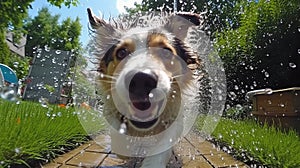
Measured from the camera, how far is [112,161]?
7.99 ft

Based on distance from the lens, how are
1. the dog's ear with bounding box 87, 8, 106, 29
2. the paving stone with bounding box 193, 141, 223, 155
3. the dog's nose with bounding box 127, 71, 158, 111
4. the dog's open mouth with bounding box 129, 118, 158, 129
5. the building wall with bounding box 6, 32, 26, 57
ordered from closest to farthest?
1. the dog's nose with bounding box 127, 71, 158, 111
2. the dog's open mouth with bounding box 129, 118, 158, 129
3. the dog's ear with bounding box 87, 8, 106, 29
4. the paving stone with bounding box 193, 141, 223, 155
5. the building wall with bounding box 6, 32, 26, 57

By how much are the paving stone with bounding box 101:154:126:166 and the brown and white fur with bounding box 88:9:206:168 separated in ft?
0.42

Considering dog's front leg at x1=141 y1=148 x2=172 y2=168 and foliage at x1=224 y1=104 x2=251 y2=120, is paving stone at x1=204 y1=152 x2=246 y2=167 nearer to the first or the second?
dog's front leg at x1=141 y1=148 x2=172 y2=168

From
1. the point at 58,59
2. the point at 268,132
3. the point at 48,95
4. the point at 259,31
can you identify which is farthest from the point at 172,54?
the point at 48,95

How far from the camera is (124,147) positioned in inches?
98.1

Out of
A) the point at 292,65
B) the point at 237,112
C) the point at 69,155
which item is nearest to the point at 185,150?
the point at 69,155

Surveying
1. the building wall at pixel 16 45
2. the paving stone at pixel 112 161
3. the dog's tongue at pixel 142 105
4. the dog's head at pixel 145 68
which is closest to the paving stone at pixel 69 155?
the paving stone at pixel 112 161

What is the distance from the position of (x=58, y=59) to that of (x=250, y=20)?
3.81m

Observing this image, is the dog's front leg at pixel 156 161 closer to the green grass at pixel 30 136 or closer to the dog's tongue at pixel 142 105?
the dog's tongue at pixel 142 105

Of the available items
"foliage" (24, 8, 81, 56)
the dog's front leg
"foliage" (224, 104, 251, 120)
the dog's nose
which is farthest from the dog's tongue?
"foliage" (24, 8, 81, 56)

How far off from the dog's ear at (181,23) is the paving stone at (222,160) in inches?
38.6

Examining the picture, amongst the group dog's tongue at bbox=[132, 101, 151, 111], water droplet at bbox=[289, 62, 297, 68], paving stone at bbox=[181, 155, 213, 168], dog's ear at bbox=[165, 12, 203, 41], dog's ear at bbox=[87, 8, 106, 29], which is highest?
dog's ear at bbox=[87, 8, 106, 29]

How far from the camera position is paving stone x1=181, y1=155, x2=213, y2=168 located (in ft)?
7.85

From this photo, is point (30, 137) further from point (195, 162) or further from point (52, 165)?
point (195, 162)
